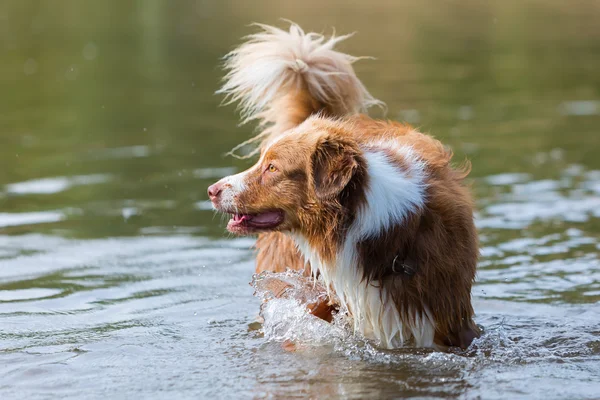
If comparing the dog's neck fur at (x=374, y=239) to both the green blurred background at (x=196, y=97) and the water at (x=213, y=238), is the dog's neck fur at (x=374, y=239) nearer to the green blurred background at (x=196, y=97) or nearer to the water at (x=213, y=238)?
the water at (x=213, y=238)

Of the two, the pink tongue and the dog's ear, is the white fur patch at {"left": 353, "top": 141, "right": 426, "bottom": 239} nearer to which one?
the dog's ear

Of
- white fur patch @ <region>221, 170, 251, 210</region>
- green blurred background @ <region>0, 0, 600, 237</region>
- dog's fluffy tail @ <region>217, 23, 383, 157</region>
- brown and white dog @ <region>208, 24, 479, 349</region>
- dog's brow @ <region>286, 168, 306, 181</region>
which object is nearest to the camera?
brown and white dog @ <region>208, 24, 479, 349</region>

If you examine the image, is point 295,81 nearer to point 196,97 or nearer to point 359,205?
point 359,205

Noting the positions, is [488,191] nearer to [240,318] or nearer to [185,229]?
[185,229]

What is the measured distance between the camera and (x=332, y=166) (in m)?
5.48

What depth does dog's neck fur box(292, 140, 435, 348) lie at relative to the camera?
5.48 metres

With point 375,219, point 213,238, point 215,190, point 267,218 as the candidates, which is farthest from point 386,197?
point 213,238

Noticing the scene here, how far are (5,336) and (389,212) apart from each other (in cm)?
296

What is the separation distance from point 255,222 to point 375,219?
82 cm

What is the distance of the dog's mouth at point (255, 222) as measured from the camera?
5785mm

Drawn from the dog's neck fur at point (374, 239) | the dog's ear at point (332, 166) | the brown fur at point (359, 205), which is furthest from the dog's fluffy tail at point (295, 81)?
the dog's ear at point (332, 166)

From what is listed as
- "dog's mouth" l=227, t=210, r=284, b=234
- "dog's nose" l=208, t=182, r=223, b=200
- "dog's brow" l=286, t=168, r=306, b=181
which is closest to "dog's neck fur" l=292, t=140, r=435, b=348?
"dog's mouth" l=227, t=210, r=284, b=234

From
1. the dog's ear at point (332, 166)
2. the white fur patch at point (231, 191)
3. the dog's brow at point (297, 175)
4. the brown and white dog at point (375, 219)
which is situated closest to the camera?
the dog's ear at point (332, 166)

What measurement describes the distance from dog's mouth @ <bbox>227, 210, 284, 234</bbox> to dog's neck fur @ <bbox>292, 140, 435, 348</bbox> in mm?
158
